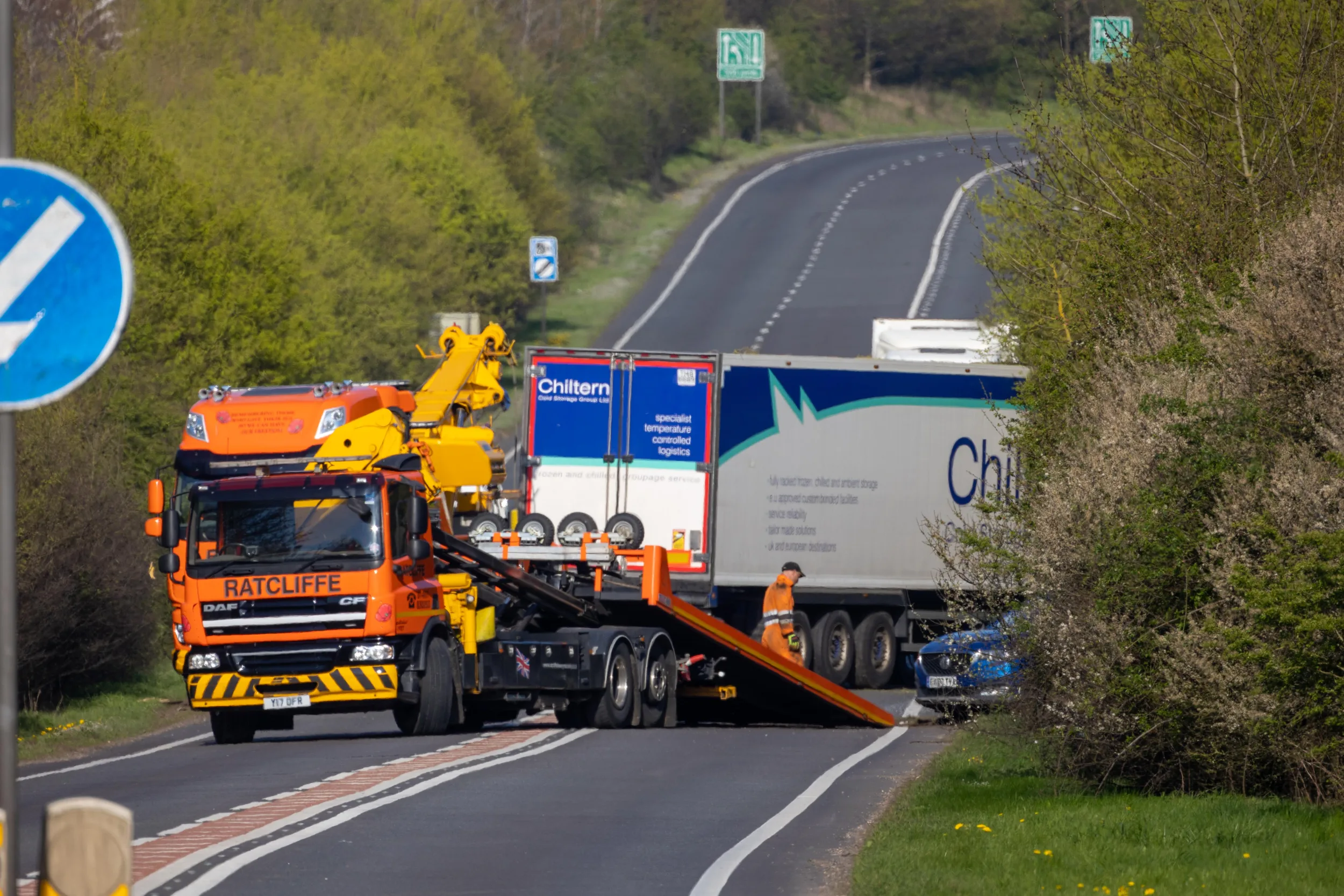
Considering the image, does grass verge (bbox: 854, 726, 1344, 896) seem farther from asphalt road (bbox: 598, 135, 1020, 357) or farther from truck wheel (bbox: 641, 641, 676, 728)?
asphalt road (bbox: 598, 135, 1020, 357)

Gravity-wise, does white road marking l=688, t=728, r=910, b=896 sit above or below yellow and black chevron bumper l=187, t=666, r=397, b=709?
below

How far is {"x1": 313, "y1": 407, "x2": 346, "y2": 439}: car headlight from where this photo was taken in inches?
751

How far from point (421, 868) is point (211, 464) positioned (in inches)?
337

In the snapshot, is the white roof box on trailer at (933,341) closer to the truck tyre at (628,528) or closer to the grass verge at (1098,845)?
the truck tyre at (628,528)

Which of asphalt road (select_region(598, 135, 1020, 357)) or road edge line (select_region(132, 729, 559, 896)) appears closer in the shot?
road edge line (select_region(132, 729, 559, 896))

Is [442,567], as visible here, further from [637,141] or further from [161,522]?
[637,141]

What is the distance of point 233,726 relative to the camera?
19344 millimetres

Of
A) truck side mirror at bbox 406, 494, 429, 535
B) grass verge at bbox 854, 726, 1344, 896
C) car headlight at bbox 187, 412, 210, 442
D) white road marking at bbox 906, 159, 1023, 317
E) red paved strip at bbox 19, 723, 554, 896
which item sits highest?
white road marking at bbox 906, 159, 1023, 317

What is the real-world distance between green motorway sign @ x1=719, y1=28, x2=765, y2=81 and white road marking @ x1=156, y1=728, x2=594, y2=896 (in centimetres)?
7185

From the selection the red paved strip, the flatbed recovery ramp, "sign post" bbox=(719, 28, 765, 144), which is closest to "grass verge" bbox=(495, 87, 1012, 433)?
"sign post" bbox=(719, 28, 765, 144)

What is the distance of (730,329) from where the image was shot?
56031 millimetres

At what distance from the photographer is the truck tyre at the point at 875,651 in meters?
26.7

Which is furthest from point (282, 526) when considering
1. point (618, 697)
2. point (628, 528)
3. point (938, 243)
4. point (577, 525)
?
point (938, 243)

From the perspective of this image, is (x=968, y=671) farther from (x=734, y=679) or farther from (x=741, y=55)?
(x=741, y=55)
